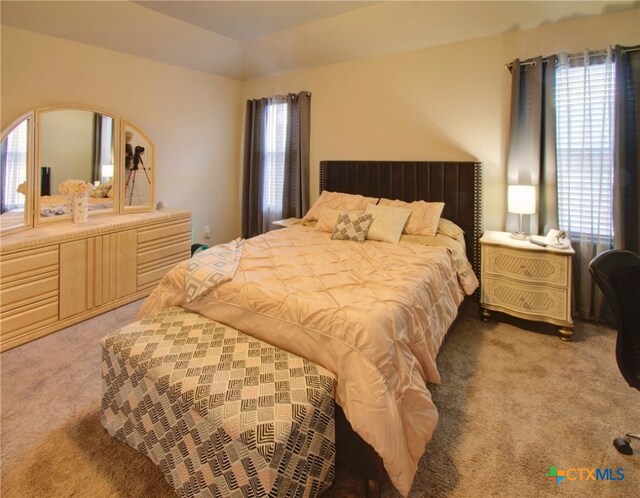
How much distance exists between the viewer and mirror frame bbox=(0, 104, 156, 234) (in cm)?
290

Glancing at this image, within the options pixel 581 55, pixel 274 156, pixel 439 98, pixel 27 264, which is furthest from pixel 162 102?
pixel 581 55

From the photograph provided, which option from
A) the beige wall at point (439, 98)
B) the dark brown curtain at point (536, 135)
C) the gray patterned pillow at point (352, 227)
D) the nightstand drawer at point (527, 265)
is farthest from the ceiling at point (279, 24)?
the nightstand drawer at point (527, 265)

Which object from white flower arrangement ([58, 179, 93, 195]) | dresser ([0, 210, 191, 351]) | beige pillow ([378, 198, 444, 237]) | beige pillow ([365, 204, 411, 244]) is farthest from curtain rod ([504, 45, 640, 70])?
white flower arrangement ([58, 179, 93, 195])

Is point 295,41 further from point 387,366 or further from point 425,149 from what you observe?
point 387,366

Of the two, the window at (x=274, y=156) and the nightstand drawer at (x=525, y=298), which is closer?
the nightstand drawer at (x=525, y=298)

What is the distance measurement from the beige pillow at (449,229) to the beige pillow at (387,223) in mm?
323

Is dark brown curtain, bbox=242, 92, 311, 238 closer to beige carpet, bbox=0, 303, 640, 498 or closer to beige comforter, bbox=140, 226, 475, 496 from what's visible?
beige comforter, bbox=140, 226, 475, 496

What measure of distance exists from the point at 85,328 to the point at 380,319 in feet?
8.52

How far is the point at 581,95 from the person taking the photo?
2898mm

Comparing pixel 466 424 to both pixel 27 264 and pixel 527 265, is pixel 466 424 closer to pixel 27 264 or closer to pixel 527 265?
pixel 527 265

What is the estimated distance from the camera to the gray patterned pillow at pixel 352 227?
3.10 meters

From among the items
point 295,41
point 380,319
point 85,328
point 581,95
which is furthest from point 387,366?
point 295,41

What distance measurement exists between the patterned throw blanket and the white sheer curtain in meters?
2.81

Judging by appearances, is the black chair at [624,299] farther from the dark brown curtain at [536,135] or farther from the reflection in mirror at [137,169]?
the reflection in mirror at [137,169]
